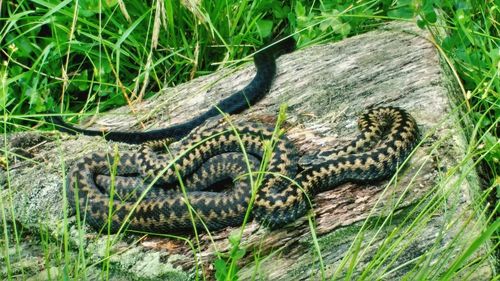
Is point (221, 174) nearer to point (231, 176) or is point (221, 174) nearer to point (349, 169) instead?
point (231, 176)

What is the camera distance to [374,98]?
6.81 metres

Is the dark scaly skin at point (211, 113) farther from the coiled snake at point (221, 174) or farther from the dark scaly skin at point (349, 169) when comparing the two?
the dark scaly skin at point (349, 169)

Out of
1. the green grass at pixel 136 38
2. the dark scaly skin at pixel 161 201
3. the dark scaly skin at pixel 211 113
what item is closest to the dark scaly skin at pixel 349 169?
the dark scaly skin at pixel 161 201

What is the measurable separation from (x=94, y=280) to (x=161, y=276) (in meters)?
0.43

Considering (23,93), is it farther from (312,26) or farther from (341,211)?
(341,211)

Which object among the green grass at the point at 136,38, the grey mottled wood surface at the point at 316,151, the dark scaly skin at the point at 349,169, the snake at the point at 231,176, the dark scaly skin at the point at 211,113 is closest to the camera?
the grey mottled wood surface at the point at 316,151

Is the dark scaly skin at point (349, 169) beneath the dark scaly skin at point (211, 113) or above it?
beneath

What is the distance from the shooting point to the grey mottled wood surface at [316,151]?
5285 millimetres

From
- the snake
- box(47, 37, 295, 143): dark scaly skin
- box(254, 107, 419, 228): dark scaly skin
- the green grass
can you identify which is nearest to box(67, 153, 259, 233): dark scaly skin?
the snake

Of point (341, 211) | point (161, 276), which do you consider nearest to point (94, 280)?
point (161, 276)

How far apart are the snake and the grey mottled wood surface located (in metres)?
0.10

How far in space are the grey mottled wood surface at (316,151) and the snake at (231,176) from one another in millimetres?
99

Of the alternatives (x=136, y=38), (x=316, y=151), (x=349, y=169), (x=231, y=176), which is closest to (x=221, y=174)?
(x=231, y=176)

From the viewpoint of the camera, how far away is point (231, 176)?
622 centimetres
